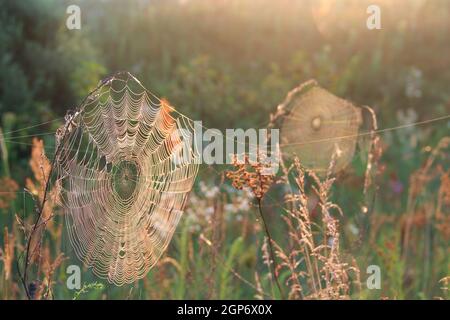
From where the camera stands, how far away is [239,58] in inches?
451

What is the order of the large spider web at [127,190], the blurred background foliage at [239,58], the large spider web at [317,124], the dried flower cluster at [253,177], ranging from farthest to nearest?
1. the blurred background foliage at [239,58]
2. the large spider web at [317,124]
3. the large spider web at [127,190]
4. the dried flower cluster at [253,177]

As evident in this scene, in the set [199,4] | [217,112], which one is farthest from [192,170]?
[199,4]

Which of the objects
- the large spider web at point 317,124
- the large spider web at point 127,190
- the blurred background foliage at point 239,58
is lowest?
the large spider web at point 127,190

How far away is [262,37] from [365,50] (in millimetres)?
1566

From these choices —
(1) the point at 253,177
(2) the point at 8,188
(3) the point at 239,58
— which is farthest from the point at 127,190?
(3) the point at 239,58

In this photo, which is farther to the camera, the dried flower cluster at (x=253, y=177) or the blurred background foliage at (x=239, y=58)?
the blurred background foliage at (x=239, y=58)

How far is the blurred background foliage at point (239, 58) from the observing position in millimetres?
7828

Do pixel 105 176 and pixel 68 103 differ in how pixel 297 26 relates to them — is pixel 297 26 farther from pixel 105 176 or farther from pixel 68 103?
pixel 105 176

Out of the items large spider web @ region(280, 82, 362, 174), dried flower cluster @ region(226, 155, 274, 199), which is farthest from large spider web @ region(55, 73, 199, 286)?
large spider web @ region(280, 82, 362, 174)

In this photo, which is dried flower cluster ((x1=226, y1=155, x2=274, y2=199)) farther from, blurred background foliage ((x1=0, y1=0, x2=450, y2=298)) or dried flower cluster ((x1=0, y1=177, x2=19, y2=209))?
blurred background foliage ((x1=0, y1=0, x2=450, y2=298))

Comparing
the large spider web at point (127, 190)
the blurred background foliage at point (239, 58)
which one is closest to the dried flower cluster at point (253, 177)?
the large spider web at point (127, 190)

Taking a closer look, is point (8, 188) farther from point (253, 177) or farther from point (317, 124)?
point (317, 124)

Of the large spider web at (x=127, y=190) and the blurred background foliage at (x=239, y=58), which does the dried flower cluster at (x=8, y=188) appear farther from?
the blurred background foliage at (x=239, y=58)
